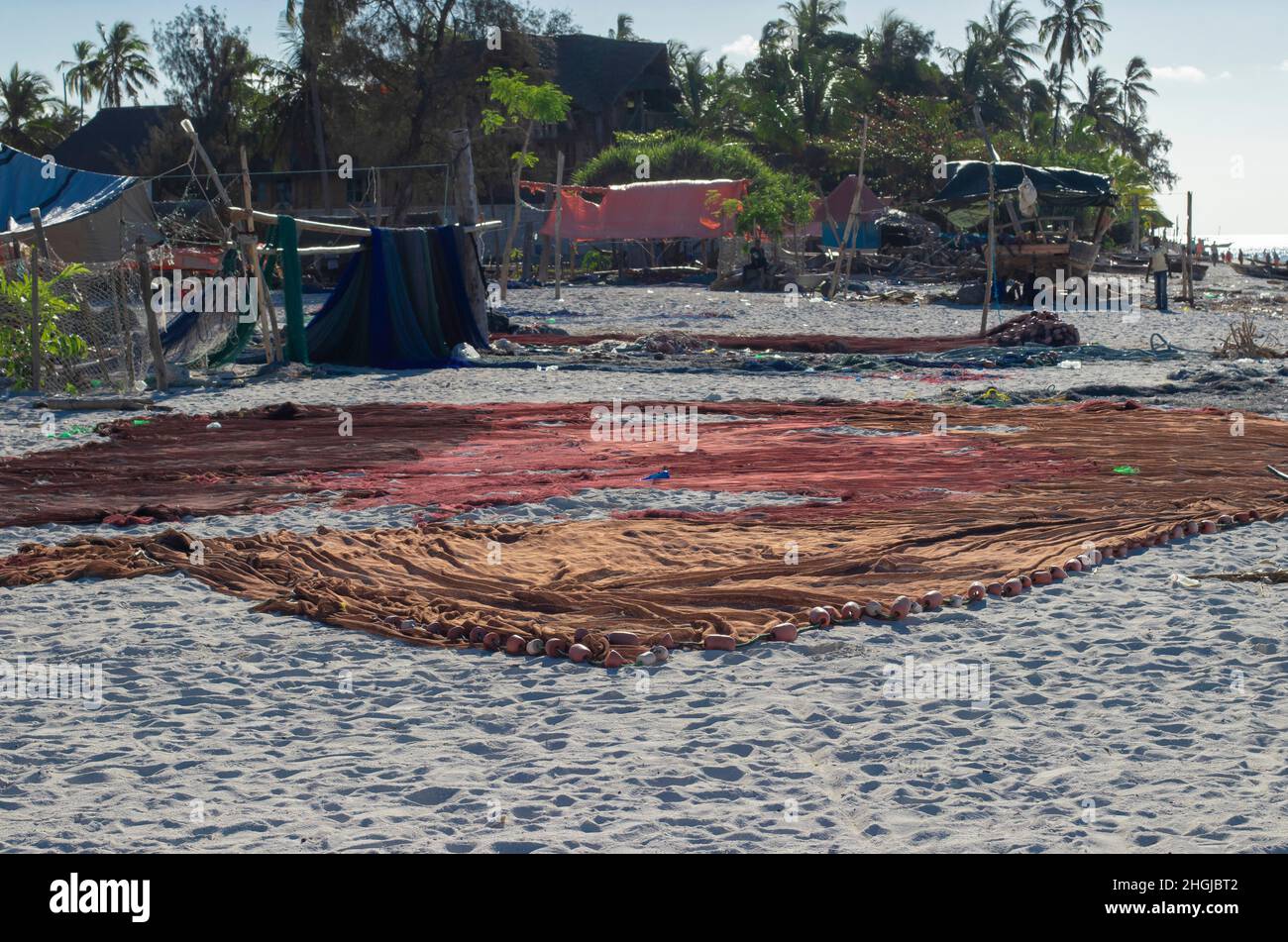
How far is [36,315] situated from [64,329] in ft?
2.04

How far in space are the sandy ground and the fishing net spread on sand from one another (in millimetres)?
301

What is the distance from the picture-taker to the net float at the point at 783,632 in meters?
5.71

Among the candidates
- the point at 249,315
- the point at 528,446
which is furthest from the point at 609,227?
the point at 528,446

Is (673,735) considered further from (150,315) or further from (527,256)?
(527,256)

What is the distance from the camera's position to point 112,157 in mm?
46438

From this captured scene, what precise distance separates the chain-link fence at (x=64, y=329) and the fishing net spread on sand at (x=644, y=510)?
9.39 feet

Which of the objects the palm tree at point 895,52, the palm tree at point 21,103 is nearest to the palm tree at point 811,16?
the palm tree at point 895,52

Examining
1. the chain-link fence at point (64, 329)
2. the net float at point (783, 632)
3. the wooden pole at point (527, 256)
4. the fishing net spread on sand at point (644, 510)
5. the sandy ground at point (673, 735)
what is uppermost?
the wooden pole at point (527, 256)

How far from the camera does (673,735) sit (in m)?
4.62

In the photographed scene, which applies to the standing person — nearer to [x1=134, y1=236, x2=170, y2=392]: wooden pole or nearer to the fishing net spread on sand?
the fishing net spread on sand

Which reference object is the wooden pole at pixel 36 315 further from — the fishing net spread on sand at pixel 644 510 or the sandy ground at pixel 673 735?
the sandy ground at pixel 673 735

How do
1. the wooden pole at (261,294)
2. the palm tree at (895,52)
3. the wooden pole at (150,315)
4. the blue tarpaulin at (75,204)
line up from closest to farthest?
the wooden pole at (150,315), the wooden pole at (261,294), the blue tarpaulin at (75,204), the palm tree at (895,52)

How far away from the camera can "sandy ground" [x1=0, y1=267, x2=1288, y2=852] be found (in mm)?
3861

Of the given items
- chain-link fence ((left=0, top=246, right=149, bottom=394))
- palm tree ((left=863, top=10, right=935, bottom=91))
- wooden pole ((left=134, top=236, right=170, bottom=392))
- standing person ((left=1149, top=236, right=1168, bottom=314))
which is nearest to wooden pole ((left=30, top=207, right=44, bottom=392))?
chain-link fence ((left=0, top=246, right=149, bottom=394))
